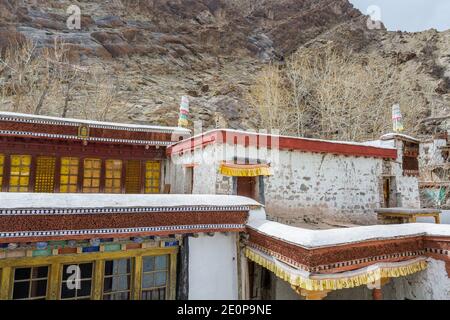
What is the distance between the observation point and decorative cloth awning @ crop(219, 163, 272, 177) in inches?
307

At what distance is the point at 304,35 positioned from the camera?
4284 cm

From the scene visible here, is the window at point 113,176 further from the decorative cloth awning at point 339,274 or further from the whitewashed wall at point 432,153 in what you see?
the whitewashed wall at point 432,153

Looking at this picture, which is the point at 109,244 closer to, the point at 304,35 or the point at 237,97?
the point at 237,97

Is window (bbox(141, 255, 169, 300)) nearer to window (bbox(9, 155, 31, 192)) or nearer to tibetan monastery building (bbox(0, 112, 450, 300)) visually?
tibetan monastery building (bbox(0, 112, 450, 300))

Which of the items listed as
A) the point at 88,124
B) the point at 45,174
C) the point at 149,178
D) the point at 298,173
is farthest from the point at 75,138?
the point at 298,173

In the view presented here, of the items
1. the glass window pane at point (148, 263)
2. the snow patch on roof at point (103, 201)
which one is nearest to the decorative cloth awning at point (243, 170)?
the snow patch on roof at point (103, 201)

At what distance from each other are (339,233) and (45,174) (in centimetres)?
981

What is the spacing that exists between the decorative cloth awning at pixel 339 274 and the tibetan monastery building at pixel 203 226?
0.08ft

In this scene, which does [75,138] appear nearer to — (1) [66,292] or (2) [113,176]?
(2) [113,176]

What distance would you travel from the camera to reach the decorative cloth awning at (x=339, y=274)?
4969 millimetres

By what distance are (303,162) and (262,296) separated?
450 centimetres

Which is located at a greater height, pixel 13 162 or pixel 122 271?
pixel 13 162

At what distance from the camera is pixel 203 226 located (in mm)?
6242

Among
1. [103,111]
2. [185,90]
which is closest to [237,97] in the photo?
[185,90]
